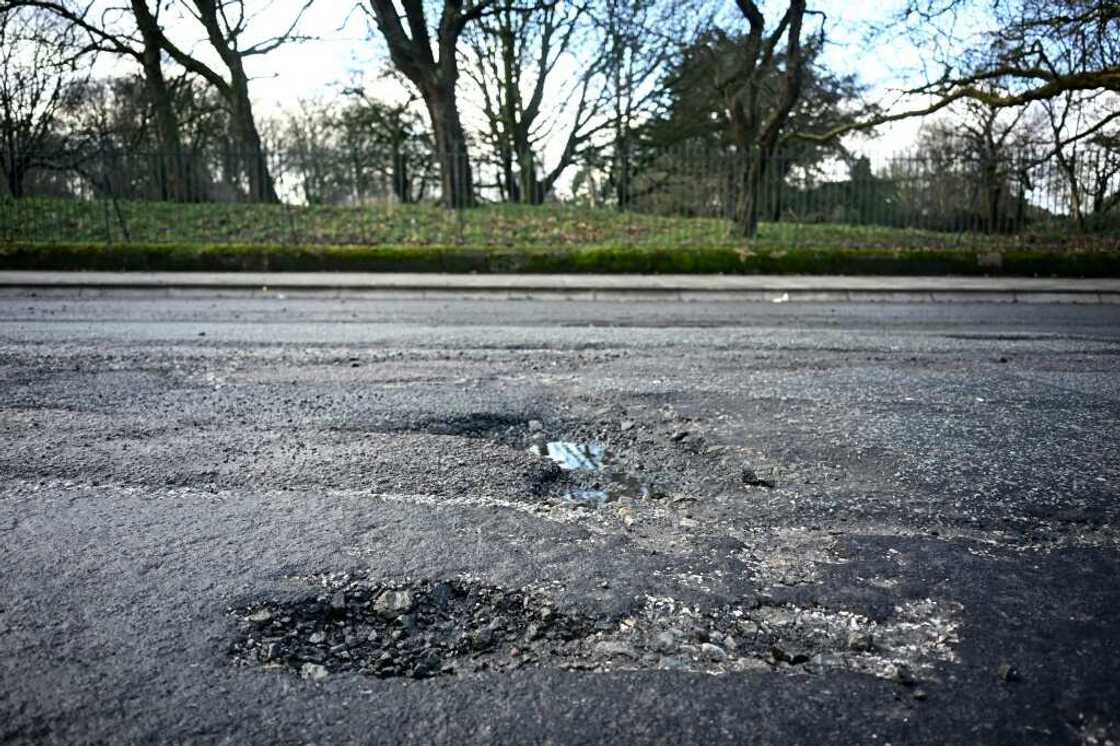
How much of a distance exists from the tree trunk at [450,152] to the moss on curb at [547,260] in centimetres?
289

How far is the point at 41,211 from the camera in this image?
58.9ft

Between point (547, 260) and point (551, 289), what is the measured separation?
2696mm

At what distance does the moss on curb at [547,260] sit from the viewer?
16.0 m

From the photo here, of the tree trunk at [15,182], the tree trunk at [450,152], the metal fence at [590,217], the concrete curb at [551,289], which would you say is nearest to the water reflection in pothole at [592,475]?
the concrete curb at [551,289]

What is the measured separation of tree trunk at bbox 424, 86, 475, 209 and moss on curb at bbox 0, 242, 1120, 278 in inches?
114

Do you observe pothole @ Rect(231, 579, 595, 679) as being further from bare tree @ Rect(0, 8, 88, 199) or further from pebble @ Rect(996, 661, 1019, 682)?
bare tree @ Rect(0, 8, 88, 199)

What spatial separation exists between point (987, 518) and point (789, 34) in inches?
704

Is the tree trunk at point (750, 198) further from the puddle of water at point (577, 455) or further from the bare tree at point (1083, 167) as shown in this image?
the puddle of water at point (577, 455)

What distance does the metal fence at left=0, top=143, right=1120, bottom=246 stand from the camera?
18.2 metres

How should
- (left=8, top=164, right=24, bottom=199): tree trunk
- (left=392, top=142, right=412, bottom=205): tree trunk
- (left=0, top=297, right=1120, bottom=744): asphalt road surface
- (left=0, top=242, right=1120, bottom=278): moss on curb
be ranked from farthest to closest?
(left=392, top=142, right=412, bottom=205): tree trunk
(left=8, top=164, right=24, bottom=199): tree trunk
(left=0, top=242, right=1120, bottom=278): moss on curb
(left=0, top=297, right=1120, bottom=744): asphalt road surface

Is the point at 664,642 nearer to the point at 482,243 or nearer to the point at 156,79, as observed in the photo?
the point at 482,243

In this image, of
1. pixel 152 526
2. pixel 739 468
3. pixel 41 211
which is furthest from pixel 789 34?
pixel 152 526

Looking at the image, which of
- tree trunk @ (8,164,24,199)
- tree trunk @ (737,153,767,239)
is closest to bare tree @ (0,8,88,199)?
tree trunk @ (8,164,24,199)

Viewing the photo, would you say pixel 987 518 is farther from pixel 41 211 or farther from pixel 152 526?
pixel 41 211
